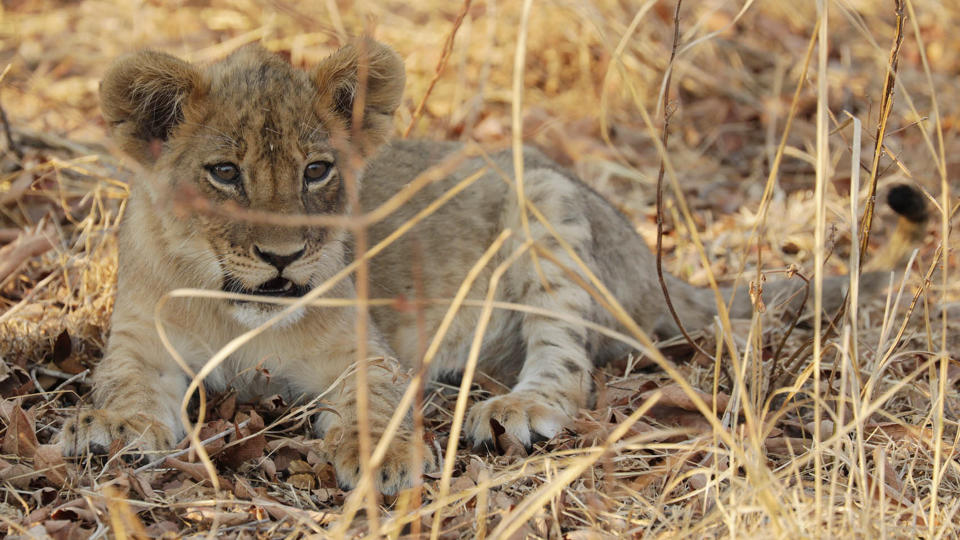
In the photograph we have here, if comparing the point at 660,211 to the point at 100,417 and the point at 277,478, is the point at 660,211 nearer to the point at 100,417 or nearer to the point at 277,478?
the point at 277,478

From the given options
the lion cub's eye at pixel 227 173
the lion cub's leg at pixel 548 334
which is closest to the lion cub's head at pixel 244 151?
the lion cub's eye at pixel 227 173

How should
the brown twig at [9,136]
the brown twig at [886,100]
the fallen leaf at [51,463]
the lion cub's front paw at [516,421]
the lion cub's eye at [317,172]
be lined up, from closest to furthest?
the fallen leaf at [51,463], the brown twig at [886,100], the lion cub's eye at [317,172], the lion cub's front paw at [516,421], the brown twig at [9,136]

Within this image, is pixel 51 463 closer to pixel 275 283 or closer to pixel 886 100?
pixel 275 283

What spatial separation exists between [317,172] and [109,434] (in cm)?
114

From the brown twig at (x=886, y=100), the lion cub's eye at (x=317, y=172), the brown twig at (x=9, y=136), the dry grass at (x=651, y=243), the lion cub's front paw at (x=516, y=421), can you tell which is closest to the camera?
the dry grass at (x=651, y=243)

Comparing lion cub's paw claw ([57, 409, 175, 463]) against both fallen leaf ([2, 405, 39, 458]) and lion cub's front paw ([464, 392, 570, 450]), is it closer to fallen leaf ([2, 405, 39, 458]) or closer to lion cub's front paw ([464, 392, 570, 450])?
fallen leaf ([2, 405, 39, 458])

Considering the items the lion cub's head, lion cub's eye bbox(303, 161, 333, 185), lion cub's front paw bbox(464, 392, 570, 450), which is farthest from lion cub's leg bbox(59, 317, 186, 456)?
lion cub's front paw bbox(464, 392, 570, 450)

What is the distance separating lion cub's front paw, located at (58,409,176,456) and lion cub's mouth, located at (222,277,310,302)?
1.83 feet

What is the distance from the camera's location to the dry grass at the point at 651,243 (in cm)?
293

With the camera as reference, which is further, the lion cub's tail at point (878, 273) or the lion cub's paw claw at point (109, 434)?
the lion cub's tail at point (878, 273)

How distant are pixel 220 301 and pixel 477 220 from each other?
1470 millimetres

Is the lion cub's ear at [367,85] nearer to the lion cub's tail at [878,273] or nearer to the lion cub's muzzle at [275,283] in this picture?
the lion cub's muzzle at [275,283]

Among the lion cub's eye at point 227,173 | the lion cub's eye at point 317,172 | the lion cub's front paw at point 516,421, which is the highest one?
the lion cub's eye at point 227,173

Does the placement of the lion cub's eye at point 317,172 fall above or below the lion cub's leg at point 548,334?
above
